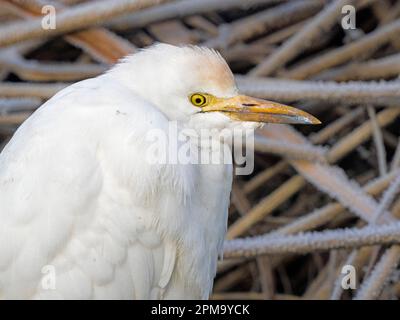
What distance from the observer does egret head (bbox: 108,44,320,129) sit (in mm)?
1228

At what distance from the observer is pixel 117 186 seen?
1.17 metres

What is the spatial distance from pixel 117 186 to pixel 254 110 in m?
0.24

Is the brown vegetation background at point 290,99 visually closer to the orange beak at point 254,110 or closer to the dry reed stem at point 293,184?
the dry reed stem at point 293,184

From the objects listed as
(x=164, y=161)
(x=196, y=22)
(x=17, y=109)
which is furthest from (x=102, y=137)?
(x=196, y=22)

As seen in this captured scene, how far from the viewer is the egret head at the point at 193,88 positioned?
123 cm

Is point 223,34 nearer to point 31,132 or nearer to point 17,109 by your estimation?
point 17,109

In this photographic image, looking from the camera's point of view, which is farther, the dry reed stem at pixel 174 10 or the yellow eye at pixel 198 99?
the dry reed stem at pixel 174 10

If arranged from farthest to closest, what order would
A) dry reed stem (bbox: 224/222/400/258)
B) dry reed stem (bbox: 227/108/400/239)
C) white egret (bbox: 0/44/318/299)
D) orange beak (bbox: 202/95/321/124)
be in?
dry reed stem (bbox: 227/108/400/239) → dry reed stem (bbox: 224/222/400/258) → orange beak (bbox: 202/95/321/124) → white egret (bbox: 0/44/318/299)

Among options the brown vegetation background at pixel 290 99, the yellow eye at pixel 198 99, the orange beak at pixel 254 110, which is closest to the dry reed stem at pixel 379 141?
the brown vegetation background at pixel 290 99

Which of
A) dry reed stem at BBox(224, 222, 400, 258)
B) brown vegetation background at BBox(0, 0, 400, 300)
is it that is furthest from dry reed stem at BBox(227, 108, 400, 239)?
dry reed stem at BBox(224, 222, 400, 258)

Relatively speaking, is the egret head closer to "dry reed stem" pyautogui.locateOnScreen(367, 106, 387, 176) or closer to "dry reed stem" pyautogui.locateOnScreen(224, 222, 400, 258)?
"dry reed stem" pyautogui.locateOnScreen(224, 222, 400, 258)

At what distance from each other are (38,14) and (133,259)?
734mm

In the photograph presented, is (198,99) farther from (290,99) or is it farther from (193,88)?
(290,99)

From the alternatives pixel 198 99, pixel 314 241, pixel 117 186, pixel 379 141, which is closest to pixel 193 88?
pixel 198 99
